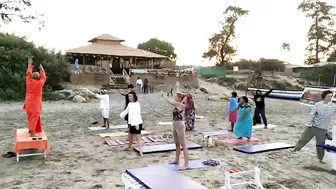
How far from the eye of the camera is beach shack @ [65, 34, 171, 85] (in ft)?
88.0

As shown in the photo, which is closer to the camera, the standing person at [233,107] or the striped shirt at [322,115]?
the striped shirt at [322,115]

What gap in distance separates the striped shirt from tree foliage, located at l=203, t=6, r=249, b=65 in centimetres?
3568

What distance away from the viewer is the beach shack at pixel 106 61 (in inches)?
1056

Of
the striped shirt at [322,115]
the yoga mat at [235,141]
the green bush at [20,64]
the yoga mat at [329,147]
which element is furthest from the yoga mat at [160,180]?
the green bush at [20,64]

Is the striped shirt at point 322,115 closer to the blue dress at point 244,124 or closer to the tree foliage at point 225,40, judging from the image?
the blue dress at point 244,124

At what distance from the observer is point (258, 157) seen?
7344mm

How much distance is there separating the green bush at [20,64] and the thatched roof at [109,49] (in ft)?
15.2

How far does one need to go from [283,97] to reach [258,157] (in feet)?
75.1

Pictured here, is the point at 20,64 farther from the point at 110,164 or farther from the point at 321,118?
the point at 321,118

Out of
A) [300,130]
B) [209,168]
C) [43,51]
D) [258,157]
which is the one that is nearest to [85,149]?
[209,168]

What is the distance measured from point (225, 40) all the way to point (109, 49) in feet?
52.5

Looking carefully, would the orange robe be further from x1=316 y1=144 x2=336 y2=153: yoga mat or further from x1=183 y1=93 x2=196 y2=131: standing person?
x1=316 y1=144 x2=336 y2=153: yoga mat

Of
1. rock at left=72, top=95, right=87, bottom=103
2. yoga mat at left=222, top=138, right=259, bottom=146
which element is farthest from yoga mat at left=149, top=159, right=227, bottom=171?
rock at left=72, top=95, right=87, bottom=103

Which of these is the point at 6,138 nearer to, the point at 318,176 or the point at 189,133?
the point at 189,133
